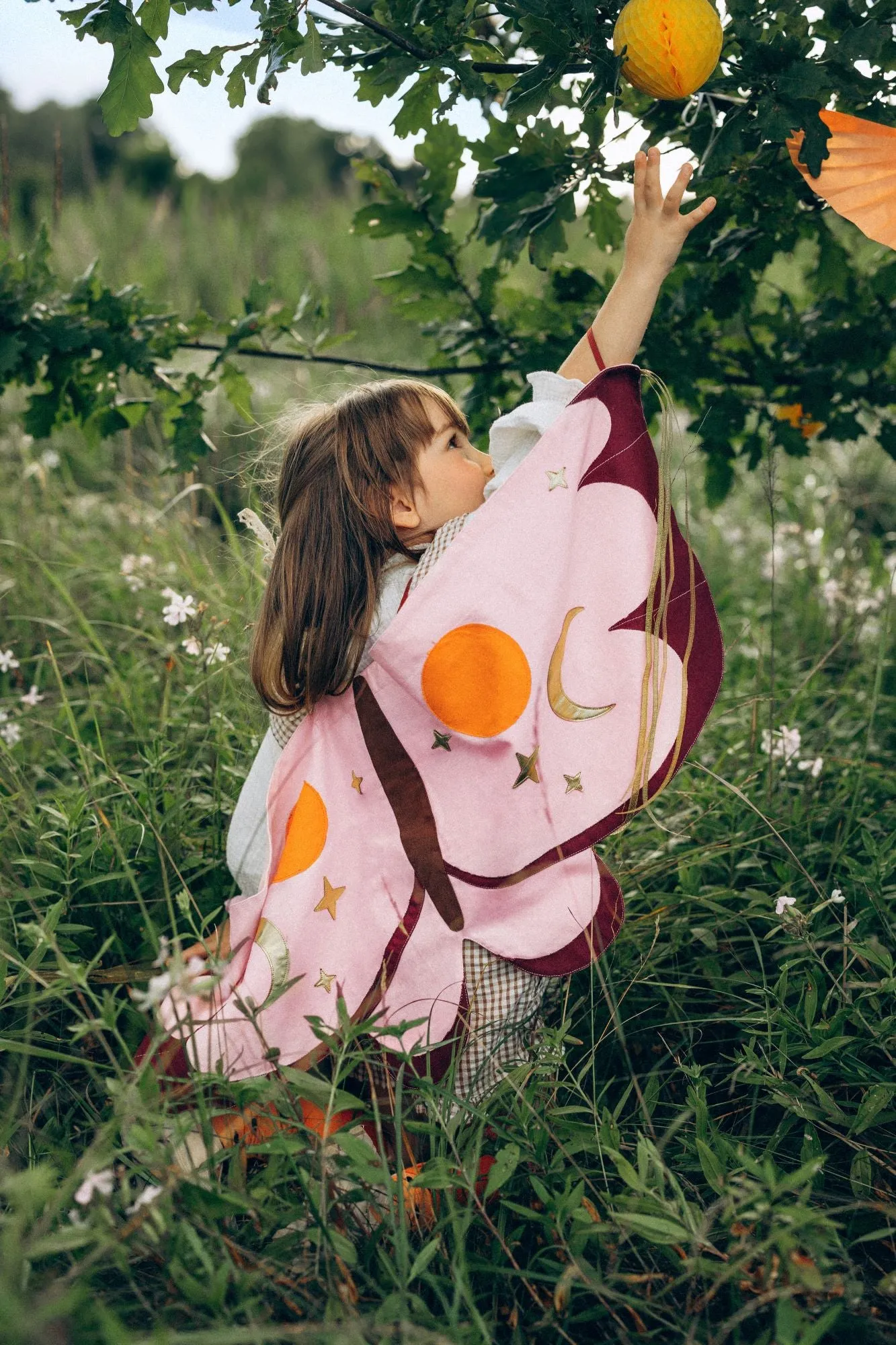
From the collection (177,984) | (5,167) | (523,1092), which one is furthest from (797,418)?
(5,167)

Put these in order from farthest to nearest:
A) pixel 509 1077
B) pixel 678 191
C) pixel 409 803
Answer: pixel 409 803
pixel 678 191
pixel 509 1077

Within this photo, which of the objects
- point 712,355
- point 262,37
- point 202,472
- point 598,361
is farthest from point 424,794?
point 202,472

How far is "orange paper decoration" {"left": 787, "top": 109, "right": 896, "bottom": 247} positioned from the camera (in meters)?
1.36

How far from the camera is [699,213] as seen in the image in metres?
1.34

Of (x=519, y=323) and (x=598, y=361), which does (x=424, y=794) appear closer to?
(x=598, y=361)

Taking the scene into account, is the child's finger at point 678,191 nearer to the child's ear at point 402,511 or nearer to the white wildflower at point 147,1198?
the child's ear at point 402,511

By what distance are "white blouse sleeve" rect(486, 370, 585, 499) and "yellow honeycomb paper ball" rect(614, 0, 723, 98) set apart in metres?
0.40

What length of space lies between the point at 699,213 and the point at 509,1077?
3.81 ft

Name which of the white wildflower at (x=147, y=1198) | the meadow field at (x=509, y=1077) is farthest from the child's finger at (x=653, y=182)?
the white wildflower at (x=147, y=1198)

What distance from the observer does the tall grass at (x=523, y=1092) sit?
3.05 feet

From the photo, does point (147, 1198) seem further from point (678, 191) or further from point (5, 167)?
point (5, 167)

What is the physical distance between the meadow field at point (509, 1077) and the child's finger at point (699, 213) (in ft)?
1.63

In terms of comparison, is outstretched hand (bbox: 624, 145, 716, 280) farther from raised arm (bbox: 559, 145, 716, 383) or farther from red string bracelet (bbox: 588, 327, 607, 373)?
red string bracelet (bbox: 588, 327, 607, 373)

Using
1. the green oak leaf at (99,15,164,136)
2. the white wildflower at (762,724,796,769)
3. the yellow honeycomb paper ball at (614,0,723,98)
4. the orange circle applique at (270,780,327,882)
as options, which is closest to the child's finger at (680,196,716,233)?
the yellow honeycomb paper ball at (614,0,723,98)
